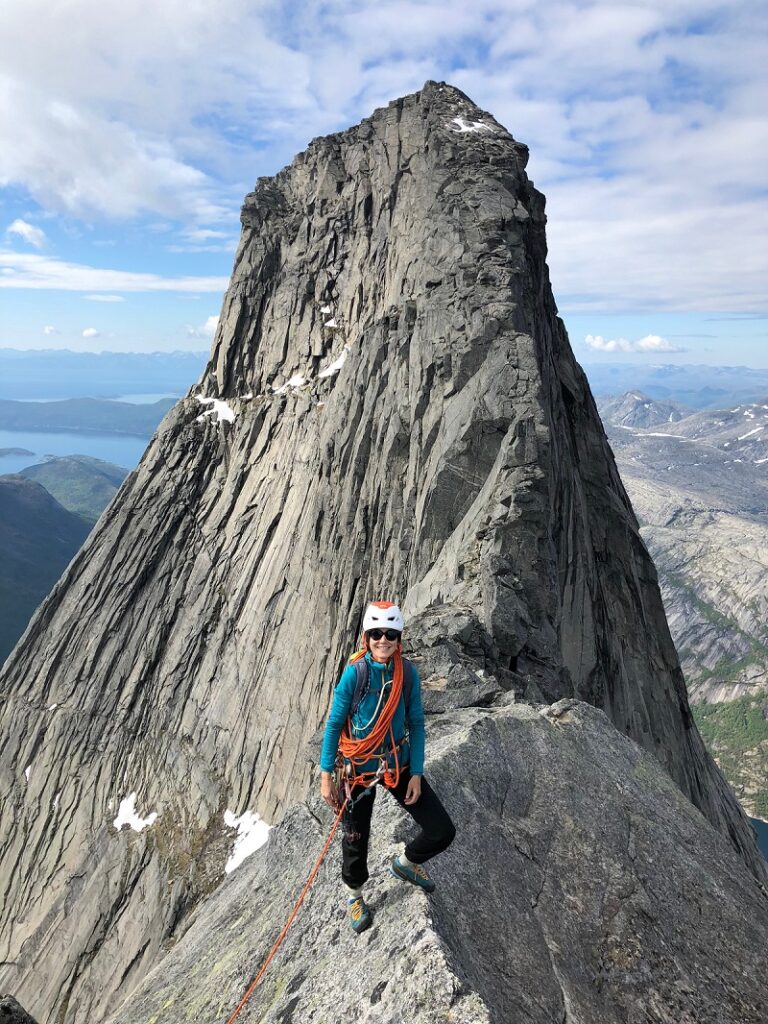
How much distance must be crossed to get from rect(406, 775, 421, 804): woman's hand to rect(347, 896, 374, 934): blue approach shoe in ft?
4.64

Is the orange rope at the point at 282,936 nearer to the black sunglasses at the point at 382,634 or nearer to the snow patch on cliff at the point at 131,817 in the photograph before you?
the black sunglasses at the point at 382,634

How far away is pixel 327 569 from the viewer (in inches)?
1417

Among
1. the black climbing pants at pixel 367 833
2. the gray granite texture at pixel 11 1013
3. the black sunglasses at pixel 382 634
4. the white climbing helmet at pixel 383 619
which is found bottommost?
the gray granite texture at pixel 11 1013

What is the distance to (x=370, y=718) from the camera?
320 inches

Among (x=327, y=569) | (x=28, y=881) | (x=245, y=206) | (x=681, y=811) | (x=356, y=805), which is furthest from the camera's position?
(x=245, y=206)

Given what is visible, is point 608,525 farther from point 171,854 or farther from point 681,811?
point 171,854

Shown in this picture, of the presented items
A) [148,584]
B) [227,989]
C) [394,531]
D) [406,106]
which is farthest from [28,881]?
[406,106]

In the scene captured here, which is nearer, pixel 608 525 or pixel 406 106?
pixel 608 525

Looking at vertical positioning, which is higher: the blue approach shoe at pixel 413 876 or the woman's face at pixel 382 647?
the woman's face at pixel 382 647

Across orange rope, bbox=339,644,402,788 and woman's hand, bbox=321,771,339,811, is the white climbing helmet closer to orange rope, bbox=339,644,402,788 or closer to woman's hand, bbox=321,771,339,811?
orange rope, bbox=339,644,402,788

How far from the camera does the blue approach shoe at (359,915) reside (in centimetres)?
789

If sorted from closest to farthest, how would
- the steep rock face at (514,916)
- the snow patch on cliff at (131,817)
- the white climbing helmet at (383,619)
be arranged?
the steep rock face at (514,916) < the white climbing helmet at (383,619) < the snow patch on cliff at (131,817)

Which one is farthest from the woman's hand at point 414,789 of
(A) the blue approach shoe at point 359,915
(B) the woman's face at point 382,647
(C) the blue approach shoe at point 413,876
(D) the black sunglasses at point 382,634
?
(D) the black sunglasses at point 382,634

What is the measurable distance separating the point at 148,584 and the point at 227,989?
4536cm
